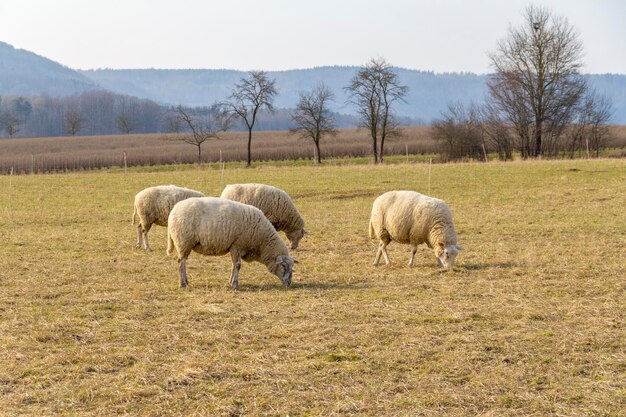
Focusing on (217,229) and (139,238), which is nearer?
(217,229)

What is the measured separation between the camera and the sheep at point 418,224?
45.1 ft

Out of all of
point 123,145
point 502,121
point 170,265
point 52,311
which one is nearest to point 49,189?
point 170,265

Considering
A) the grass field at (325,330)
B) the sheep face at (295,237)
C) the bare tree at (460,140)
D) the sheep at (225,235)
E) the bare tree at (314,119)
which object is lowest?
the grass field at (325,330)

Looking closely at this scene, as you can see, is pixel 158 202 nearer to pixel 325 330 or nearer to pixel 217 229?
pixel 217 229

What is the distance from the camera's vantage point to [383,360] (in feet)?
25.8

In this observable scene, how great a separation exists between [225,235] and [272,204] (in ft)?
16.0

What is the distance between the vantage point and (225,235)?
11828mm

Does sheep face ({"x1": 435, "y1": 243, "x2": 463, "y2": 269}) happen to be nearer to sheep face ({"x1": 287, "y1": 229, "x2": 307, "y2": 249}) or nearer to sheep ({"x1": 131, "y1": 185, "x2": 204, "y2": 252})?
sheep face ({"x1": 287, "y1": 229, "x2": 307, "y2": 249})

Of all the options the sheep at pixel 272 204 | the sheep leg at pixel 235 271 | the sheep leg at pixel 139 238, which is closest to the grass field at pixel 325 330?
the sheep leg at pixel 235 271

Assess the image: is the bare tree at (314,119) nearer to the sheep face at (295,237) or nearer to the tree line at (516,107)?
the tree line at (516,107)

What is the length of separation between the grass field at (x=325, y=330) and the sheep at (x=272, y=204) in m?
0.87

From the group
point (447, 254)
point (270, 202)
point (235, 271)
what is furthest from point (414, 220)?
point (270, 202)

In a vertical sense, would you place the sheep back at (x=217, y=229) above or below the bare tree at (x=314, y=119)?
below

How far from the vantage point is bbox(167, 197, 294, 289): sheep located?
38.7 feet
